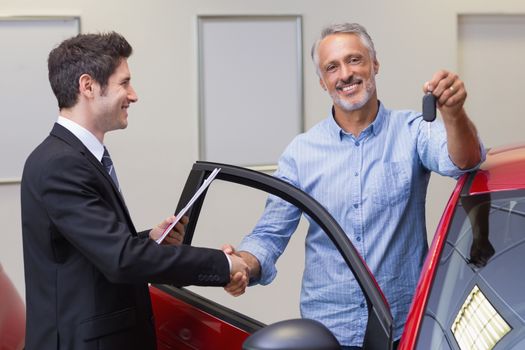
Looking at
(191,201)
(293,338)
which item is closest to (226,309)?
(191,201)

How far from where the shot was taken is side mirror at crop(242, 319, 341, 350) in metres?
1.21

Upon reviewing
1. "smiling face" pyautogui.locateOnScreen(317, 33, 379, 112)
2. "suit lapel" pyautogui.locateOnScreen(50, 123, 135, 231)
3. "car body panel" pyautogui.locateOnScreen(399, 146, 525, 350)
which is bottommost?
"car body panel" pyautogui.locateOnScreen(399, 146, 525, 350)

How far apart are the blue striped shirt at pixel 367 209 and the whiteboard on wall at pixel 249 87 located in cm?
234

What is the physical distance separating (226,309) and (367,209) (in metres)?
0.43

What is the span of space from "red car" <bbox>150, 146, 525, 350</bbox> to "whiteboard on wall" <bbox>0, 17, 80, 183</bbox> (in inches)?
101

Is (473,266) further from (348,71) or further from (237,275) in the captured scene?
(348,71)

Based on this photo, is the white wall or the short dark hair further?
the white wall

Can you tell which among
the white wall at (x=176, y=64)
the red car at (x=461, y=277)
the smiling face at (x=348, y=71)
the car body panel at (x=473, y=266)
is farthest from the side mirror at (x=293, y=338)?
the white wall at (x=176, y=64)

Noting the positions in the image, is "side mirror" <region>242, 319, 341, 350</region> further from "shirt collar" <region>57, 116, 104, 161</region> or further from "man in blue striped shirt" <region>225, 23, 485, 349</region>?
"shirt collar" <region>57, 116, 104, 161</region>

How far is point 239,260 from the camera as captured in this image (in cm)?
175

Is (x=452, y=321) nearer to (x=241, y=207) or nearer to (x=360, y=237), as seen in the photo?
(x=360, y=237)

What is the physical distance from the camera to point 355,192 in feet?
5.96

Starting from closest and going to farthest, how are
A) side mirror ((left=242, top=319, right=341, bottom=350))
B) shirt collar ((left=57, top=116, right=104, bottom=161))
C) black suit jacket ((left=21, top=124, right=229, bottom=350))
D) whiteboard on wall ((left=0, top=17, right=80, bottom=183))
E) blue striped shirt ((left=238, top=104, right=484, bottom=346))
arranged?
1. side mirror ((left=242, top=319, right=341, bottom=350))
2. black suit jacket ((left=21, top=124, right=229, bottom=350))
3. shirt collar ((left=57, top=116, right=104, bottom=161))
4. blue striped shirt ((left=238, top=104, right=484, bottom=346))
5. whiteboard on wall ((left=0, top=17, right=80, bottom=183))

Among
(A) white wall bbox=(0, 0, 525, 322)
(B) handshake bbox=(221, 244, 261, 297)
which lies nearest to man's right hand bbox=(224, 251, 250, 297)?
(B) handshake bbox=(221, 244, 261, 297)
